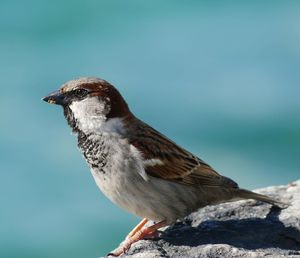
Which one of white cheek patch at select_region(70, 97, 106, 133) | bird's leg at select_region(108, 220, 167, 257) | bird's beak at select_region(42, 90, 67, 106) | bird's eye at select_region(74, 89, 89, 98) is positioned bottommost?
bird's leg at select_region(108, 220, 167, 257)

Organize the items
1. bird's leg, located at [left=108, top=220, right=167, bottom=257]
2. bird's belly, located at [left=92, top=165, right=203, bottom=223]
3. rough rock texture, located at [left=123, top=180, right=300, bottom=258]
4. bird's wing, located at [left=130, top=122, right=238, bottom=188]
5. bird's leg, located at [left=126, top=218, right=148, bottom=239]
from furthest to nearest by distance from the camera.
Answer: bird's leg, located at [left=126, top=218, right=148, bottom=239]
bird's wing, located at [left=130, top=122, right=238, bottom=188]
bird's belly, located at [left=92, top=165, right=203, bottom=223]
bird's leg, located at [left=108, top=220, right=167, bottom=257]
rough rock texture, located at [left=123, top=180, right=300, bottom=258]

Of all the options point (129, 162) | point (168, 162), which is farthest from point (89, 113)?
point (168, 162)

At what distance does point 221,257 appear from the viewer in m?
3.04

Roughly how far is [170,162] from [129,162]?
0.24 meters

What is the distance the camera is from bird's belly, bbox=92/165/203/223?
11.2 ft

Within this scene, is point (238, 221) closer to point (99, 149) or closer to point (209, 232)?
point (209, 232)

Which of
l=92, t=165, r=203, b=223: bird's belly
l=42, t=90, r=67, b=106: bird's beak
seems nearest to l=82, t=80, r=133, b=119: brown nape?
l=42, t=90, r=67, b=106: bird's beak

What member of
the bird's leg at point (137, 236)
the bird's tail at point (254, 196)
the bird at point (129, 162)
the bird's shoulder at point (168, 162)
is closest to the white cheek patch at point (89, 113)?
the bird at point (129, 162)

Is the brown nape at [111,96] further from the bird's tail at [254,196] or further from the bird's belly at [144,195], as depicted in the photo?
the bird's tail at [254,196]

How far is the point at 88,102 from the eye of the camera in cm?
348

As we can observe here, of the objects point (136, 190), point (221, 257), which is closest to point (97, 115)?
point (136, 190)

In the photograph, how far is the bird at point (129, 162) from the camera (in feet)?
11.3

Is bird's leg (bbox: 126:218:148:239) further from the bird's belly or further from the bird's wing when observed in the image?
the bird's wing

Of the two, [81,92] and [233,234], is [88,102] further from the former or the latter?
[233,234]
